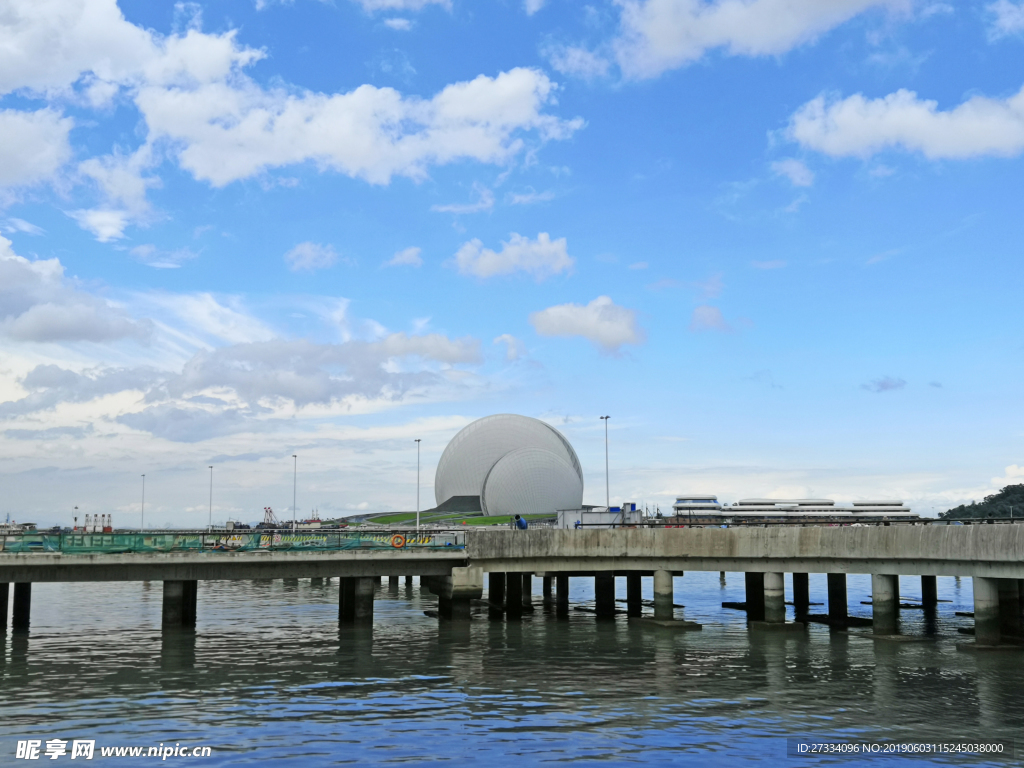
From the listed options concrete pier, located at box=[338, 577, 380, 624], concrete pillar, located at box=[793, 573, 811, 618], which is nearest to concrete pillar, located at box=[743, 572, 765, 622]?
concrete pillar, located at box=[793, 573, 811, 618]

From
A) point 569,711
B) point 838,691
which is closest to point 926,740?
point 838,691

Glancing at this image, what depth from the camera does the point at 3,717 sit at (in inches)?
1042

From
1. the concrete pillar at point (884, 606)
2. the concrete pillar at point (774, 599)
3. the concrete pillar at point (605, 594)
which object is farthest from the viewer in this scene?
the concrete pillar at point (605, 594)

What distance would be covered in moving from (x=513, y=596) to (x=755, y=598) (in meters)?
14.3

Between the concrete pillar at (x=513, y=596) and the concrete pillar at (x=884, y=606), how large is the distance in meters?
20.0

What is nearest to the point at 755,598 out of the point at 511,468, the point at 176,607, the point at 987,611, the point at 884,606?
the point at 884,606

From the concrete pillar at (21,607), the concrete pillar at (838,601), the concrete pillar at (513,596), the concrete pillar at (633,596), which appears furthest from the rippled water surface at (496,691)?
the concrete pillar at (633,596)

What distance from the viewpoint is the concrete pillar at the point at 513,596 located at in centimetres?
5441

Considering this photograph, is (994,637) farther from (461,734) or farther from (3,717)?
(3,717)

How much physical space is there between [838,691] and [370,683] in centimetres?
1575

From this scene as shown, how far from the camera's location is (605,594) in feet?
179

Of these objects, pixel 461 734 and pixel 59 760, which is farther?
pixel 461 734

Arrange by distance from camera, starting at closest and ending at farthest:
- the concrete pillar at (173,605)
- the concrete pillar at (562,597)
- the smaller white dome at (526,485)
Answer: the concrete pillar at (173,605), the concrete pillar at (562,597), the smaller white dome at (526,485)

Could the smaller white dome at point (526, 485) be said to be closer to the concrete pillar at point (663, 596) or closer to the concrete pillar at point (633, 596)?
the concrete pillar at point (633, 596)
